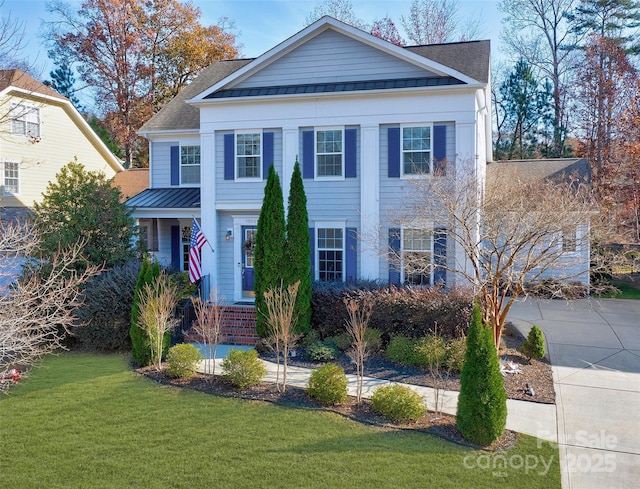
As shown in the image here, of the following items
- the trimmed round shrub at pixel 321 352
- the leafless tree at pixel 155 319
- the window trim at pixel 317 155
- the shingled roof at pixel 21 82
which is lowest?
the trimmed round shrub at pixel 321 352

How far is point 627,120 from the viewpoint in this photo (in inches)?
806

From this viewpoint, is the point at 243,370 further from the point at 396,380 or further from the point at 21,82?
the point at 21,82

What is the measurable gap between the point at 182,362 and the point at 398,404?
4118mm

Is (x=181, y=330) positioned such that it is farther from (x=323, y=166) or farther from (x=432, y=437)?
(x=432, y=437)

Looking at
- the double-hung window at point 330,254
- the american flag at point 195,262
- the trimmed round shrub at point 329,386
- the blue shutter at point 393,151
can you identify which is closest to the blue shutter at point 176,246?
the american flag at point 195,262

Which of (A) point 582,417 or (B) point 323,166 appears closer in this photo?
(A) point 582,417

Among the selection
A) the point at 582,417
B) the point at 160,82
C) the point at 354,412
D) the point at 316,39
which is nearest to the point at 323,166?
the point at 316,39

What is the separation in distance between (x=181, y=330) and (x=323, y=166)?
5947 millimetres

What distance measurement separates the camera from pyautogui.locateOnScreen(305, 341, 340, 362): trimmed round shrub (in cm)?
1036

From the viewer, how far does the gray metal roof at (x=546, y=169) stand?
63.2 feet

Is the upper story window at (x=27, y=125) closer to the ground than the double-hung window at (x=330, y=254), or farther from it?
farther from it

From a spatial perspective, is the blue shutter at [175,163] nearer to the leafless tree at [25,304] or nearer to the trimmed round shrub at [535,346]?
the leafless tree at [25,304]

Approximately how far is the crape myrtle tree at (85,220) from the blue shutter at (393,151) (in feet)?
24.2

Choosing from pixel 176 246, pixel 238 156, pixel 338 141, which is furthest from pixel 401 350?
pixel 176 246
